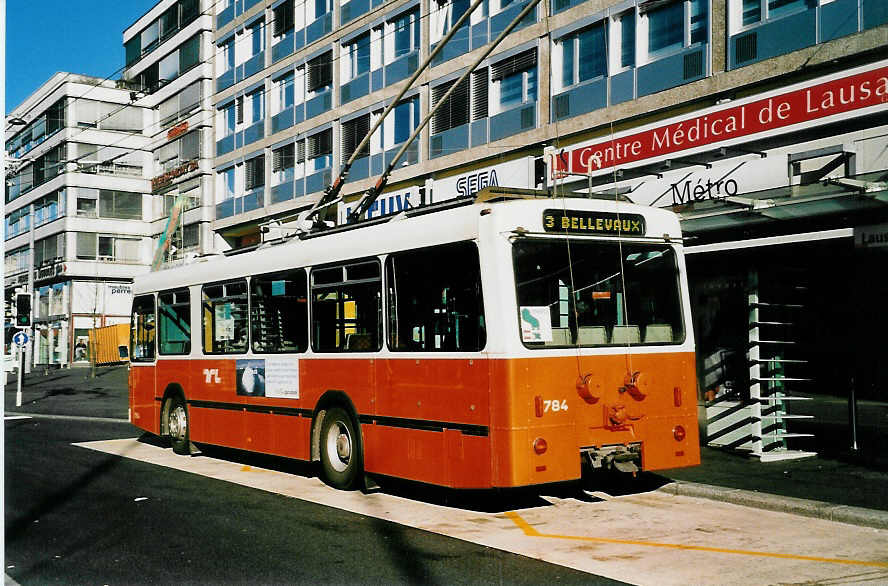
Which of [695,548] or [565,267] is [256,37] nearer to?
[565,267]

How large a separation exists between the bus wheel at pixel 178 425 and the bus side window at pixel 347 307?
444 cm

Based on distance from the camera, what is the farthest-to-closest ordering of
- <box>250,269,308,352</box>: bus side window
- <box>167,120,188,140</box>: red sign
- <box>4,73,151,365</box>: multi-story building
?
<box>4,73,151,365</box>: multi-story building < <box>167,120,188,140</box>: red sign < <box>250,269,308,352</box>: bus side window

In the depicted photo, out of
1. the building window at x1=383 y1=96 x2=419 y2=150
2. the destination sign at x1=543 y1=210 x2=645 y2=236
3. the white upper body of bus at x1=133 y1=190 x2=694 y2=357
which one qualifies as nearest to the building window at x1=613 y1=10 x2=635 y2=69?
the building window at x1=383 y1=96 x2=419 y2=150

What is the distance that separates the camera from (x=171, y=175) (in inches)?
2213

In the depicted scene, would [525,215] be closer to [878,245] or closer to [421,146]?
[878,245]

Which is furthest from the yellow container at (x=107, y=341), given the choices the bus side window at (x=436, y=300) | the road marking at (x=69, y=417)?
the bus side window at (x=436, y=300)

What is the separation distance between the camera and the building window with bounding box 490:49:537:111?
85.5ft

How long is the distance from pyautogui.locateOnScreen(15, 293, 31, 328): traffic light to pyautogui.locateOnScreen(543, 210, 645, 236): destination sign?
2058cm

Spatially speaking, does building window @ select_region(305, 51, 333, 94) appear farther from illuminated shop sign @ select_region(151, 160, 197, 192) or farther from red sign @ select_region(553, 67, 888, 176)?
illuminated shop sign @ select_region(151, 160, 197, 192)

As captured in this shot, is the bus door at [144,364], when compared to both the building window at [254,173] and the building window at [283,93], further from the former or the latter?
the building window at [254,173]

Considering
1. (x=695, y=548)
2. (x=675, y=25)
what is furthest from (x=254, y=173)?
(x=695, y=548)

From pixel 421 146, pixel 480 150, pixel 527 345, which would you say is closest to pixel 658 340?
pixel 527 345

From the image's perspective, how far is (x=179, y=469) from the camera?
13.4 metres

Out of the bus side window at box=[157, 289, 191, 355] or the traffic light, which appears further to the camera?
the traffic light
